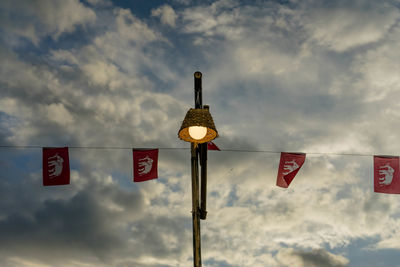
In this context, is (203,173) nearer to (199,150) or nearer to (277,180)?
(199,150)

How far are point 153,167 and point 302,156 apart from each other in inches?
207

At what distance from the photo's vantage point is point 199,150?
6629 millimetres

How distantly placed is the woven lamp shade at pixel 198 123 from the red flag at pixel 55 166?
284 inches

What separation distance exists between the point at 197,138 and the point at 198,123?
1.12 ft

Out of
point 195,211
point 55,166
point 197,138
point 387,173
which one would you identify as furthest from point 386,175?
point 55,166

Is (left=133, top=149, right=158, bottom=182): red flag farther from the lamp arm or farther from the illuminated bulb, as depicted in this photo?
the illuminated bulb

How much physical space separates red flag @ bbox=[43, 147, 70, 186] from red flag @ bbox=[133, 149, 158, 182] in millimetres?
2443

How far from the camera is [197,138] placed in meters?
6.23

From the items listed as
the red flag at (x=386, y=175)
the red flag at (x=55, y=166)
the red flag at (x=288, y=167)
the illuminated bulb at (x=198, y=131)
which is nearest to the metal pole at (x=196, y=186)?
the illuminated bulb at (x=198, y=131)

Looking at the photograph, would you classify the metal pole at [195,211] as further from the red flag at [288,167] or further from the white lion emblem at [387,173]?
the white lion emblem at [387,173]

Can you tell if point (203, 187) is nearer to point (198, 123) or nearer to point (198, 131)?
point (198, 131)

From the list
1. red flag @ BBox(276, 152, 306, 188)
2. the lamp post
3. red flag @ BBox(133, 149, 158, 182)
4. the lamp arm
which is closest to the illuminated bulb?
the lamp post

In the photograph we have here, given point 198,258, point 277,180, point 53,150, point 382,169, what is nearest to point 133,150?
point 53,150

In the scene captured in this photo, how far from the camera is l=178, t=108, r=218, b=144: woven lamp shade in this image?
19.9 ft
